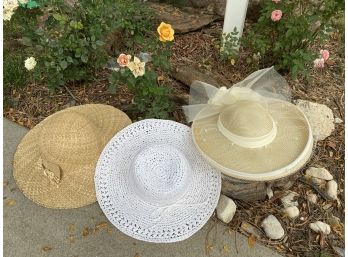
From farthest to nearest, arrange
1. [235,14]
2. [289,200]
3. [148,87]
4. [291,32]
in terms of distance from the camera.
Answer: [235,14] < [291,32] < [148,87] < [289,200]

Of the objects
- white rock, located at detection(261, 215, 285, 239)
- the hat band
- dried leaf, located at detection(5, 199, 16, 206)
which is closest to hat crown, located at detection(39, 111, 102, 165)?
dried leaf, located at detection(5, 199, 16, 206)

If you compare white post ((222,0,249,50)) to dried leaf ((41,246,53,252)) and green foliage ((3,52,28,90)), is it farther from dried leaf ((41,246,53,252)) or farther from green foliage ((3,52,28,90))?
dried leaf ((41,246,53,252))

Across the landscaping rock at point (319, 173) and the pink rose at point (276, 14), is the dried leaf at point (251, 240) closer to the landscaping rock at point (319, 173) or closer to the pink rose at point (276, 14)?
the landscaping rock at point (319, 173)

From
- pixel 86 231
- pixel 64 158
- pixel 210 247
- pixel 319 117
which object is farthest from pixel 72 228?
pixel 319 117

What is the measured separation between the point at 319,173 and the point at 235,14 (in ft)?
4.03

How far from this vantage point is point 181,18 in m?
3.29

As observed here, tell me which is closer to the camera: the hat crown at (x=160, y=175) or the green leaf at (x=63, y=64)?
the hat crown at (x=160, y=175)

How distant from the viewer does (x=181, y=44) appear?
3.16 m

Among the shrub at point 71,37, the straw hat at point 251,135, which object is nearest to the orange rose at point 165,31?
the straw hat at point 251,135

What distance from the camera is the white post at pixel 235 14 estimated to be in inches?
103

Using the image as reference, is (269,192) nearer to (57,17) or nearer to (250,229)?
(250,229)

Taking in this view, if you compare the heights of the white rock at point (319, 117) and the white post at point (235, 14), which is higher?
the white post at point (235, 14)

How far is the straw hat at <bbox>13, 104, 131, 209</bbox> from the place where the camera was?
199 cm

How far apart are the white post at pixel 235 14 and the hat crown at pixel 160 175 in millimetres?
1234
